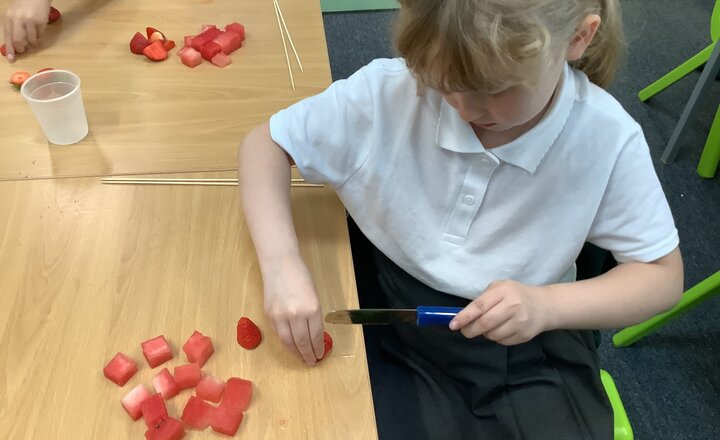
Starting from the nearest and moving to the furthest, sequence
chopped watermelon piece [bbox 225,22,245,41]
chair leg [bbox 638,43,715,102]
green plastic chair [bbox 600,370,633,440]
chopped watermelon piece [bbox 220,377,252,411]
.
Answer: chopped watermelon piece [bbox 220,377,252,411] < green plastic chair [bbox 600,370,633,440] < chopped watermelon piece [bbox 225,22,245,41] < chair leg [bbox 638,43,715,102]

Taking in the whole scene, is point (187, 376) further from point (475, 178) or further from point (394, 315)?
point (475, 178)

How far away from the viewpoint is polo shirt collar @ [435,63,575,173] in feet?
2.71

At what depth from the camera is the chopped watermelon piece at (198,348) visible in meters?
0.76

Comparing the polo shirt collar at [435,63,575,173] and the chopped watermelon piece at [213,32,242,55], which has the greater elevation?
the polo shirt collar at [435,63,575,173]

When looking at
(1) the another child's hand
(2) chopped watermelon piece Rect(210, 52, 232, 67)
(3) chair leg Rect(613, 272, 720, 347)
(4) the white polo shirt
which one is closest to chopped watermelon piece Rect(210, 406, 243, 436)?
(4) the white polo shirt

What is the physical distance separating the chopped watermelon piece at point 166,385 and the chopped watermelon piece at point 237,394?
0.19 ft

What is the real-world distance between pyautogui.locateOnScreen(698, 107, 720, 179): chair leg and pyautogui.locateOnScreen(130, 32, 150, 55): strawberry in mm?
1717

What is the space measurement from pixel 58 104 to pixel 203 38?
1.02 feet

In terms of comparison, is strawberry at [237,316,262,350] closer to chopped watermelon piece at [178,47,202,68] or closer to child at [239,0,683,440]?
child at [239,0,683,440]

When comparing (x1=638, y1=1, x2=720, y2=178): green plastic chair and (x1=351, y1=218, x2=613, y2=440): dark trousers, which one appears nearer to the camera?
(x1=351, y1=218, x2=613, y2=440): dark trousers

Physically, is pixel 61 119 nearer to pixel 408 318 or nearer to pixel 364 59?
pixel 408 318

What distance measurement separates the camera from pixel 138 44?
1196mm

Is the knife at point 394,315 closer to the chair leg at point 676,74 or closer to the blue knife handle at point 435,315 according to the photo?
the blue knife handle at point 435,315

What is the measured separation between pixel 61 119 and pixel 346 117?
1.50ft
